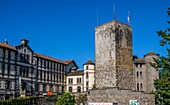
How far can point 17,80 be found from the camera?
56.0 metres

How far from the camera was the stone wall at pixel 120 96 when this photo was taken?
45719 millimetres

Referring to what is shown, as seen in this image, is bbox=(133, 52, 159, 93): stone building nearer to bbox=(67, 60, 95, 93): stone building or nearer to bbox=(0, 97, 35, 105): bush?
bbox=(67, 60, 95, 93): stone building

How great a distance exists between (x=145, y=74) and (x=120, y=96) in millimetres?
13911

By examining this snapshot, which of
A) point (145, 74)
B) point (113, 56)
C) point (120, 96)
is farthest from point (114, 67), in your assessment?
point (145, 74)

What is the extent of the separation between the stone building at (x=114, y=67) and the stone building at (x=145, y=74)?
6137 millimetres

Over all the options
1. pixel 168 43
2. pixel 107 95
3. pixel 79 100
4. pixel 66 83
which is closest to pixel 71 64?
pixel 66 83

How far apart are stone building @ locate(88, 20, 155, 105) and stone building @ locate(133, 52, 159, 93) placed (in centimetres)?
614

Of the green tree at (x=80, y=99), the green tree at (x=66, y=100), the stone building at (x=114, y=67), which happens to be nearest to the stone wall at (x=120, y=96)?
the stone building at (x=114, y=67)

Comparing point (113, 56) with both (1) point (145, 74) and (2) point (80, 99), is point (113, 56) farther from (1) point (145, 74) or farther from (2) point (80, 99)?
(1) point (145, 74)

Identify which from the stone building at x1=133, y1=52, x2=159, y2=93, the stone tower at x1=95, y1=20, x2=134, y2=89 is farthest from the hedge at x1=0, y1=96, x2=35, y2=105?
the stone building at x1=133, y1=52, x2=159, y2=93

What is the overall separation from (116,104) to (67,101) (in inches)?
341

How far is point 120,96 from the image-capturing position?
1806 inches

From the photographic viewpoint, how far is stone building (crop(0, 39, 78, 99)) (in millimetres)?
53344

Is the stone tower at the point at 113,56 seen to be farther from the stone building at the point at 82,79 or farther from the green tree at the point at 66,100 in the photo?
the stone building at the point at 82,79
